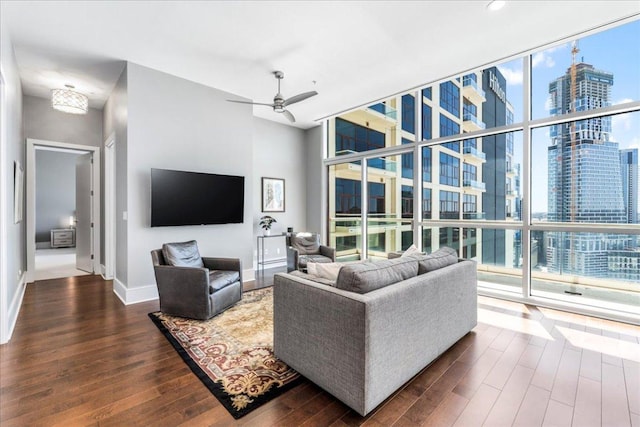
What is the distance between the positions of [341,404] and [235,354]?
3.46 ft

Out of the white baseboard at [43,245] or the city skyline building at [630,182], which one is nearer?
the city skyline building at [630,182]

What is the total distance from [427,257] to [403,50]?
8.33 feet

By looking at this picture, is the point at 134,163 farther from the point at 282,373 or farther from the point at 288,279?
the point at 282,373

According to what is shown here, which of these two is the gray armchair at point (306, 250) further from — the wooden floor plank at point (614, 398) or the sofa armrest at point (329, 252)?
the wooden floor plank at point (614, 398)

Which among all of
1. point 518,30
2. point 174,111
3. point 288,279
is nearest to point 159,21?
point 174,111

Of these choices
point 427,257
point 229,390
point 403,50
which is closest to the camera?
point 229,390

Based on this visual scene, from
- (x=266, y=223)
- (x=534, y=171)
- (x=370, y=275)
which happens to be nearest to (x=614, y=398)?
(x=370, y=275)

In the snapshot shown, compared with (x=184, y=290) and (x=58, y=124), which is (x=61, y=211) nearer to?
(x=58, y=124)

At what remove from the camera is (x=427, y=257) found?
2627mm

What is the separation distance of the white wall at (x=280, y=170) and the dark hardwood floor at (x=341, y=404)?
10.9 ft

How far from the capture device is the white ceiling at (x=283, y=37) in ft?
9.18

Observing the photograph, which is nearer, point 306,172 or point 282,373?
point 282,373

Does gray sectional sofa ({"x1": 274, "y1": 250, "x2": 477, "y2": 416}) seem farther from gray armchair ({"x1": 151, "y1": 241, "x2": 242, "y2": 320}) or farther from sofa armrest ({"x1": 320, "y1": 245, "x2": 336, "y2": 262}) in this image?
sofa armrest ({"x1": 320, "y1": 245, "x2": 336, "y2": 262})

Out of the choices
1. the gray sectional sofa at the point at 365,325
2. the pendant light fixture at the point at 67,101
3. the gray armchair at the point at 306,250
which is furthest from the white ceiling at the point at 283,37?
the gray armchair at the point at 306,250
